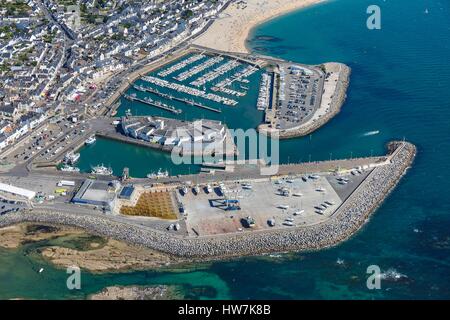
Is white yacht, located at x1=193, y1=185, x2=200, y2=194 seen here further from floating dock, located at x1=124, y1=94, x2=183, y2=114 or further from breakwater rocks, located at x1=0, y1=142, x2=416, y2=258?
floating dock, located at x1=124, y1=94, x2=183, y2=114

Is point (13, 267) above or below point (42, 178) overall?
below

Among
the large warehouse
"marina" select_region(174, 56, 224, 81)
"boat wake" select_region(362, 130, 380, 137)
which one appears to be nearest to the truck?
the large warehouse

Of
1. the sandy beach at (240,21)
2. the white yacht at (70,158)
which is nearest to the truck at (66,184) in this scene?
the white yacht at (70,158)

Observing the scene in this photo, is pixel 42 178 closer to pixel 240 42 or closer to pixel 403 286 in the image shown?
pixel 403 286

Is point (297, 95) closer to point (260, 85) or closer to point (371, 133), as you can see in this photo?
point (260, 85)

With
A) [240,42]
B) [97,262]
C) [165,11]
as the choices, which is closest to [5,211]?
[97,262]

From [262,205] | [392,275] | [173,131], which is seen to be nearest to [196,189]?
[262,205]
